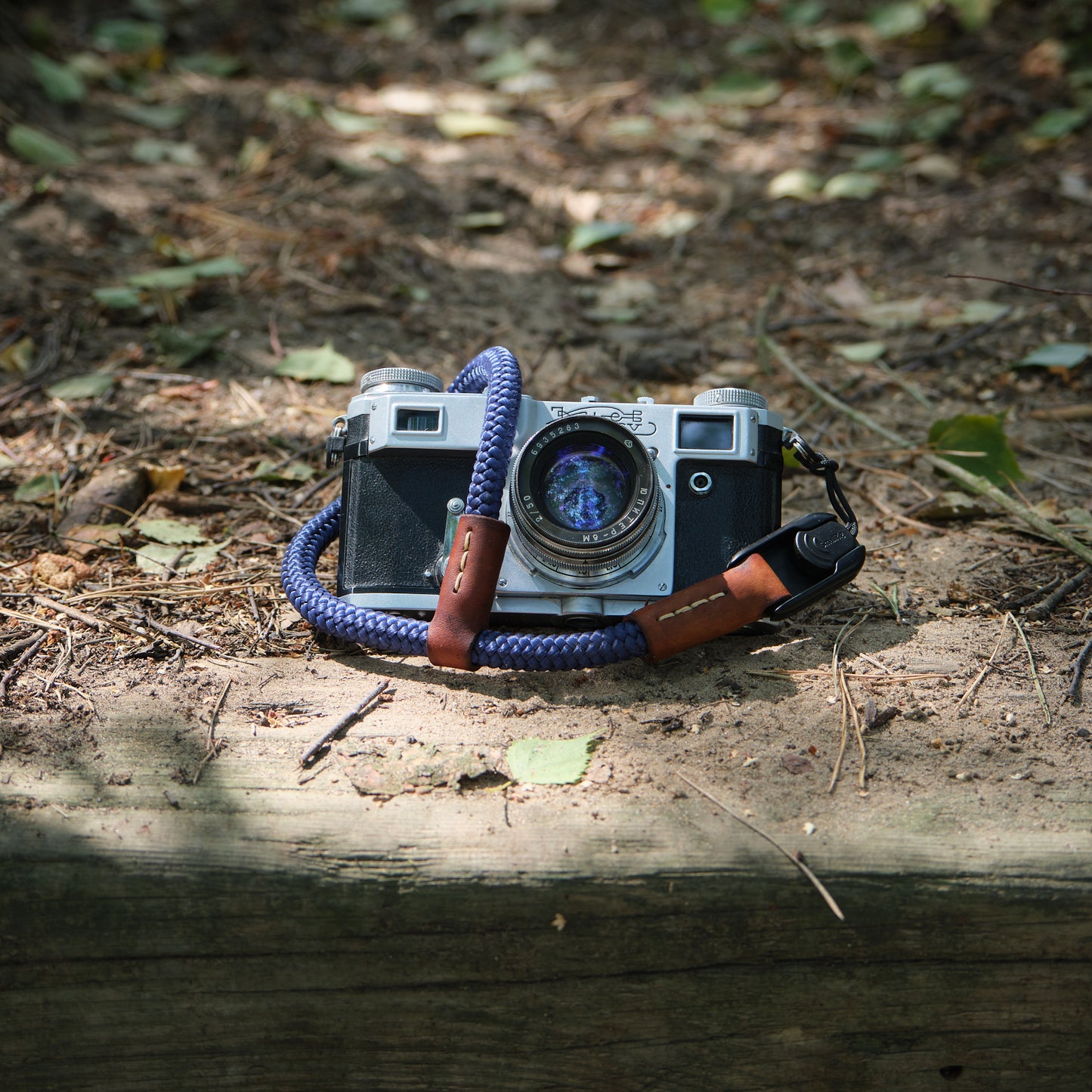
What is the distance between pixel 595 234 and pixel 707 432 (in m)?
2.12

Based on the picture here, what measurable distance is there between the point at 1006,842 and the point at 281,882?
0.99 metres

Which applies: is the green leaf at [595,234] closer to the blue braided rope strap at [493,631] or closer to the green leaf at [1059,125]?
the green leaf at [1059,125]

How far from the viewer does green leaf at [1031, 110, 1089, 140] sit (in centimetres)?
412

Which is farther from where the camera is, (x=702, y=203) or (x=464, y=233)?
(x=702, y=203)

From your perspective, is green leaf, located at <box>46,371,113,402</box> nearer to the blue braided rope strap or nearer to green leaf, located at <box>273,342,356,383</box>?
green leaf, located at <box>273,342,356,383</box>

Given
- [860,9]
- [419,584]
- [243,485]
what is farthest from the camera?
[860,9]

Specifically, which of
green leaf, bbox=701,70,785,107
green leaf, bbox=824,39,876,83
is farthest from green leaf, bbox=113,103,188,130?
green leaf, bbox=824,39,876,83

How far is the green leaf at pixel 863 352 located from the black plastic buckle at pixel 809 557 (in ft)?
4.77

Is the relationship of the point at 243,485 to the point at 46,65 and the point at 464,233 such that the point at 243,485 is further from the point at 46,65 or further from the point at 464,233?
the point at 46,65

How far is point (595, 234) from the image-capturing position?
12.6ft

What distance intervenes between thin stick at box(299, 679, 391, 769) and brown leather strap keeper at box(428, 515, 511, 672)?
0.11 metres

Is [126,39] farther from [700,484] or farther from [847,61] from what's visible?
[700,484]

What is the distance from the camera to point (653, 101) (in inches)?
197

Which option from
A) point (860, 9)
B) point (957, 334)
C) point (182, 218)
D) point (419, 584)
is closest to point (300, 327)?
point (182, 218)
